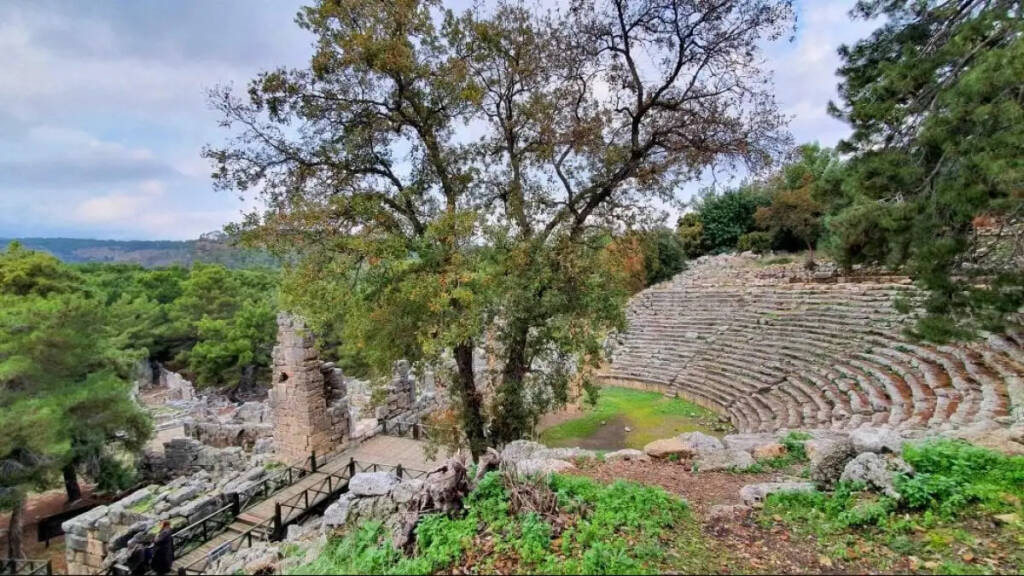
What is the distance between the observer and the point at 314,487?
30.3ft

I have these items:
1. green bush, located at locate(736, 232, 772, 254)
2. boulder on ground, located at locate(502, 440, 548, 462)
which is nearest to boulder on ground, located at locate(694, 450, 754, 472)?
boulder on ground, located at locate(502, 440, 548, 462)

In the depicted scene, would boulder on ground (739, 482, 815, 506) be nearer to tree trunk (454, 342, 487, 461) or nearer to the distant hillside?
tree trunk (454, 342, 487, 461)

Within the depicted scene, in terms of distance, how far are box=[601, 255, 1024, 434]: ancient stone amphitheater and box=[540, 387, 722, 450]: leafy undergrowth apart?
26.5 inches

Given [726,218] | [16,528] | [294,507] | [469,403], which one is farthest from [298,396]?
[726,218]

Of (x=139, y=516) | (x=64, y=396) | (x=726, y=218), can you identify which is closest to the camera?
(x=139, y=516)

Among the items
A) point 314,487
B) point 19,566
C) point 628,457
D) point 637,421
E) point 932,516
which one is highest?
point 932,516

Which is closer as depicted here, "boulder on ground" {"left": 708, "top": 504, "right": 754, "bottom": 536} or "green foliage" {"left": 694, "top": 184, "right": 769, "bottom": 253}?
"boulder on ground" {"left": 708, "top": 504, "right": 754, "bottom": 536}

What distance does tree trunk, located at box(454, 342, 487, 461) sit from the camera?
8344 millimetres

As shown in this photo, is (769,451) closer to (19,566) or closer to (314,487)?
(314,487)

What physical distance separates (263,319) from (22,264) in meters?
10.6

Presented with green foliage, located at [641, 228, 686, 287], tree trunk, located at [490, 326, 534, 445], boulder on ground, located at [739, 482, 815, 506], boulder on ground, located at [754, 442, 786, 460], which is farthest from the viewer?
green foliage, located at [641, 228, 686, 287]

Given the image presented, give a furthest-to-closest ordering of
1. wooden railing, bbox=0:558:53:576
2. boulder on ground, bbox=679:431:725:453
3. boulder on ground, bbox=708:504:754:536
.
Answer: wooden railing, bbox=0:558:53:576 → boulder on ground, bbox=679:431:725:453 → boulder on ground, bbox=708:504:754:536

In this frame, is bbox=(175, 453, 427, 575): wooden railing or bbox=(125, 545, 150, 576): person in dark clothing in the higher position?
bbox=(125, 545, 150, 576): person in dark clothing

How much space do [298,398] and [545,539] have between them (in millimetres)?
8531
